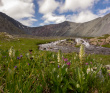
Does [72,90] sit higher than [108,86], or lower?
lower

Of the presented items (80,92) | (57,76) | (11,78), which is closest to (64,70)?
(57,76)

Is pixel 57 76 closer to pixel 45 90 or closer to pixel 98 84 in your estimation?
pixel 45 90

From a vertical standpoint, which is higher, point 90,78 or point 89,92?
point 90,78

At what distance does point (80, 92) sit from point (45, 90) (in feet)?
2.97

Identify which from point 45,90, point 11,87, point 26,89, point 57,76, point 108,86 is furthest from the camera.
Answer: point 57,76

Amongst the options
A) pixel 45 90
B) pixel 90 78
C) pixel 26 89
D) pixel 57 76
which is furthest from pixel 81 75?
pixel 26 89

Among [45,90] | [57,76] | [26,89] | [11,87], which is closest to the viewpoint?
[26,89]

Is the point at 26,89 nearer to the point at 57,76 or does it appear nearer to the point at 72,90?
the point at 57,76

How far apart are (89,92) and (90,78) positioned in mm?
424

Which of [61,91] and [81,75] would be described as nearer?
[61,91]

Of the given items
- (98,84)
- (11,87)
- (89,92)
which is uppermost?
(11,87)

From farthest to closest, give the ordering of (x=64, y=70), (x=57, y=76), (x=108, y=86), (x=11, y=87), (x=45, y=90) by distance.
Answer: (x=64, y=70)
(x=57, y=76)
(x=45, y=90)
(x=108, y=86)
(x=11, y=87)

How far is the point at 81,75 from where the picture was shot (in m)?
2.61

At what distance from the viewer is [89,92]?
2.50 metres
